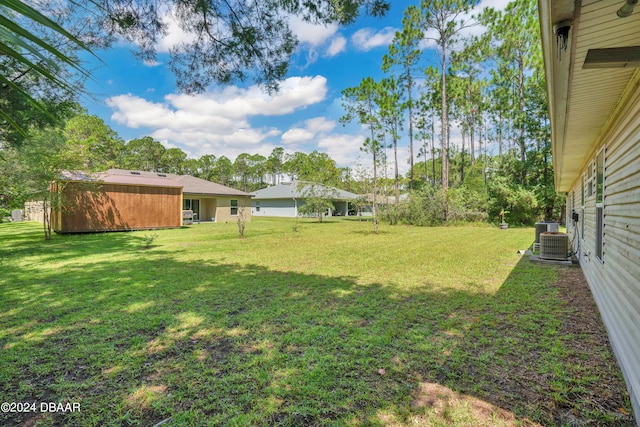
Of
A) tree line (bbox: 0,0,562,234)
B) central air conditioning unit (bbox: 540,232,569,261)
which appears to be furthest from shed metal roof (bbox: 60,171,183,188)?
central air conditioning unit (bbox: 540,232,569,261)

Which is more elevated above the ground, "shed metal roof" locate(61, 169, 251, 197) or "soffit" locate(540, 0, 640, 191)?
"shed metal roof" locate(61, 169, 251, 197)

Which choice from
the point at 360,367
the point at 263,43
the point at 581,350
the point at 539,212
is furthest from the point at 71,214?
the point at 539,212

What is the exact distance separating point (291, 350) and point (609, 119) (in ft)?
14.5

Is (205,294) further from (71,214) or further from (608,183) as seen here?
(71,214)

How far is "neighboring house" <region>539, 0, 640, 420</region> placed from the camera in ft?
5.52

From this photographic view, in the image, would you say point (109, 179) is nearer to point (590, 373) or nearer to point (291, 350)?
point (291, 350)

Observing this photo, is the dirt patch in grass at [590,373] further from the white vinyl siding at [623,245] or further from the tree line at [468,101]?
the tree line at [468,101]

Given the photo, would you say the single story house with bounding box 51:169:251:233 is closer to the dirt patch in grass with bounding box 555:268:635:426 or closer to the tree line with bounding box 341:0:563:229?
the tree line with bounding box 341:0:563:229

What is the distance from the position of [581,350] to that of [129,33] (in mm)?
6054

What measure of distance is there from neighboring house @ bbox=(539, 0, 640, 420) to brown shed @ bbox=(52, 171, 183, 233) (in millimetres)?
14003

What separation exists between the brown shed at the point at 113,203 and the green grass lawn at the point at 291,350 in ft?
26.9

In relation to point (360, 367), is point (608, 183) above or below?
above

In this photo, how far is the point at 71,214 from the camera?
517 inches

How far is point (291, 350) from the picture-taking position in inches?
119
